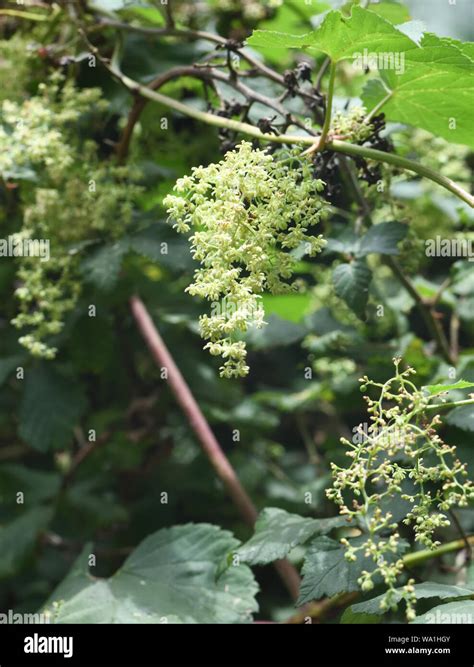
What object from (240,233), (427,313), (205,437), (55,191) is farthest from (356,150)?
(205,437)

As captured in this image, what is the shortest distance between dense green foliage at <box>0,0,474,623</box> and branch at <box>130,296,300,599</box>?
0.02 meters

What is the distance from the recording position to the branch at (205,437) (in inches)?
78.4

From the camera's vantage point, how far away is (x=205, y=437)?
215cm

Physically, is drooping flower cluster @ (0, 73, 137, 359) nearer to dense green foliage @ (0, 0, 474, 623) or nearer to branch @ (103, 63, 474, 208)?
dense green foliage @ (0, 0, 474, 623)

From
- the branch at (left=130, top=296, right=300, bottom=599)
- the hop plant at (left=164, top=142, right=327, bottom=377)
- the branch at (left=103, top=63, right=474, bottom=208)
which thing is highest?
the branch at (left=103, top=63, right=474, bottom=208)

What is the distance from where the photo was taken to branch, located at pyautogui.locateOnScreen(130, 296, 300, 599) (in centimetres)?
199

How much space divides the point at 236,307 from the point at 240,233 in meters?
0.12

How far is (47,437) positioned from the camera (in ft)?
7.55

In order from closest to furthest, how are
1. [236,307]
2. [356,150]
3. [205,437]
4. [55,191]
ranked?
[236,307] → [356,150] → [55,191] → [205,437]

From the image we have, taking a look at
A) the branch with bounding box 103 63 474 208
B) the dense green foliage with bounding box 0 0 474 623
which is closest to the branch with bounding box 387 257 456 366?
the dense green foliage with bounding box 0 0 474 623

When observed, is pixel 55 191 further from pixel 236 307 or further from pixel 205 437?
pixel 236 307

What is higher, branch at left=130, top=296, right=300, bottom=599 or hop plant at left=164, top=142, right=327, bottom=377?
hop plant at left=164, top=142, right=327, bottom=377
